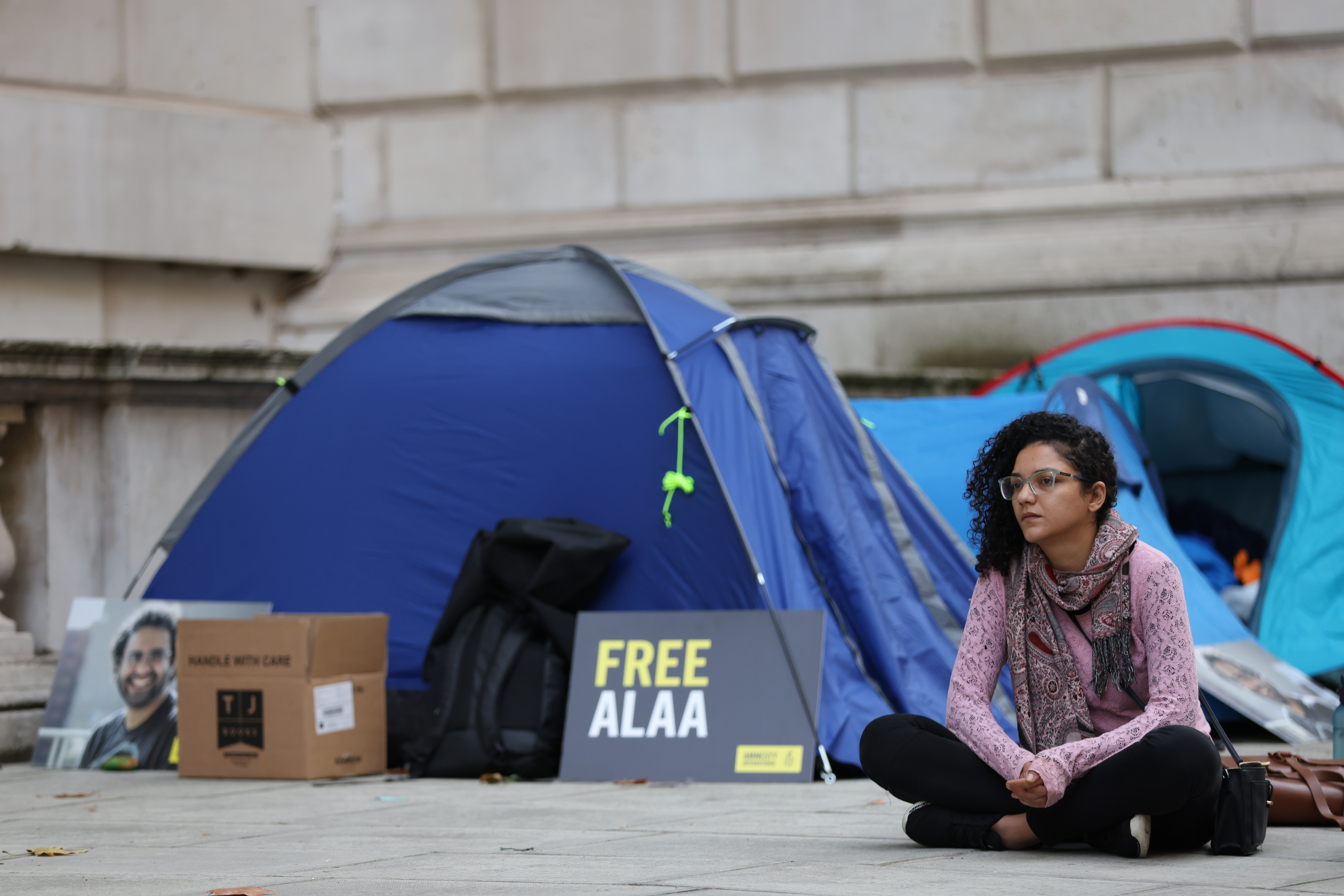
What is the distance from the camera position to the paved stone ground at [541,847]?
319 cm

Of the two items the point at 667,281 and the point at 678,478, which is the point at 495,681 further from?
the point at 667,281

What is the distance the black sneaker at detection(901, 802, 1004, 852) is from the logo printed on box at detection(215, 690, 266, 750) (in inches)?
95.8

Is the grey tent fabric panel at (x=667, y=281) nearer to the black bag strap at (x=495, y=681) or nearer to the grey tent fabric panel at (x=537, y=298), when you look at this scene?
the grey tent fabric panel at (x=537, y=298)

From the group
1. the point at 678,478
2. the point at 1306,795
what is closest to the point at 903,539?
the point at 678,478

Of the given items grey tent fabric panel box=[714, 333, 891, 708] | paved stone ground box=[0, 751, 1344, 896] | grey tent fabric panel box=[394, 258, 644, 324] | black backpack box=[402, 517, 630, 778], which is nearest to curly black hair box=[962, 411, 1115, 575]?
paved stone ground box=[0, 751, 1344, 896]

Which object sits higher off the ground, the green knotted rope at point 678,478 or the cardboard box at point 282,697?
the green knotted rope at point 678,478

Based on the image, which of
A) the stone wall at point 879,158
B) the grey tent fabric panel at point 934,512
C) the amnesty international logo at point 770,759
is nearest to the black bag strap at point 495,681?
the amnesty international logo at point 770,759

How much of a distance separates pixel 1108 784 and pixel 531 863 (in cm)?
118

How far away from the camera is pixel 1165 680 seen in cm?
354

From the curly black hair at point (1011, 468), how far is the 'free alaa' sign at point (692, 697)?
1.47 metres

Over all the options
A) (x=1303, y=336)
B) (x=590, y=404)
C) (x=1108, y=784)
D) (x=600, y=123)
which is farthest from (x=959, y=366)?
(x=1108, y=784)

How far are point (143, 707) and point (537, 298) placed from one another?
196 centimetres

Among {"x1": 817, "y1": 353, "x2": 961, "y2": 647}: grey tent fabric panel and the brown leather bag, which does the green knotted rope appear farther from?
the brown leather bag

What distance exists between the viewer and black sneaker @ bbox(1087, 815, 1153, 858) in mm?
3451
